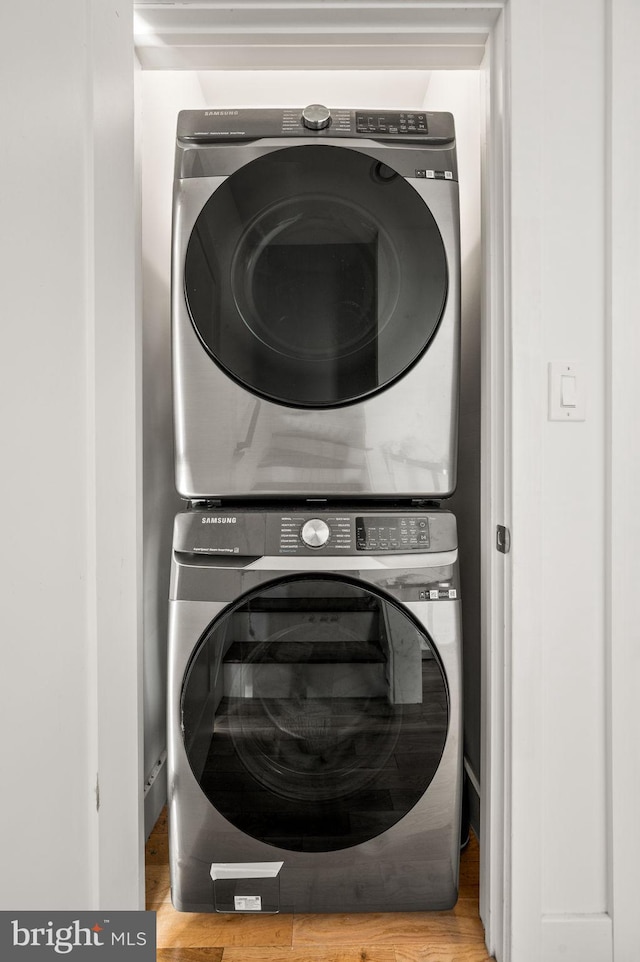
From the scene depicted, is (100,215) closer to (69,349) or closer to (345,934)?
(69,349)

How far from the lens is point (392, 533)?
1168mm

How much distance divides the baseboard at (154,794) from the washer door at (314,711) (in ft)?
1.18

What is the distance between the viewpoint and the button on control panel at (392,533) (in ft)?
3.81

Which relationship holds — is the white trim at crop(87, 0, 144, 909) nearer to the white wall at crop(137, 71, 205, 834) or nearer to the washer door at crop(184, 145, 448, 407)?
the washer door at crop(184, 145, 448, 407)

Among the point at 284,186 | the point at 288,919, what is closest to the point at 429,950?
the point at 288,919

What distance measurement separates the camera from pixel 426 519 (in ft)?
3.88

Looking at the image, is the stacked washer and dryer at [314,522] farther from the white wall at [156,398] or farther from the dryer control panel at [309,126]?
the white wall at [156,398]
